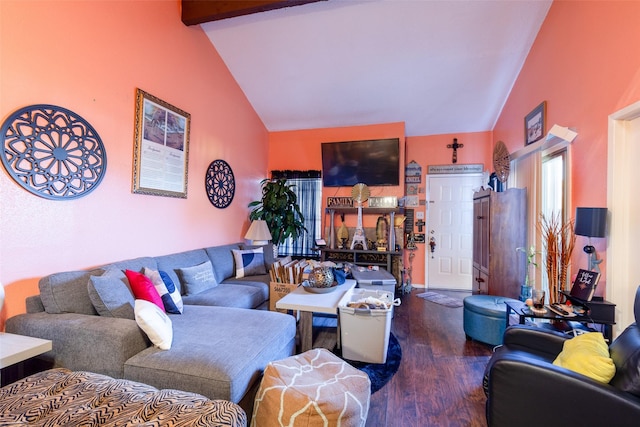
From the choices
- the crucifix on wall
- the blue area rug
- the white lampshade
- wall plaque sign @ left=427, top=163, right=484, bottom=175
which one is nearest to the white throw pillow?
the blue area rug

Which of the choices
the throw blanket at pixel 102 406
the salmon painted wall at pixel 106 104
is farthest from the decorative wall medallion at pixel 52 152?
the throw blanket at pixel 102 406

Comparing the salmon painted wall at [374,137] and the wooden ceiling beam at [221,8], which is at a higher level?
the wooden ceiling beam at [221,8]

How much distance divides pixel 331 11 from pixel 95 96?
2478mm

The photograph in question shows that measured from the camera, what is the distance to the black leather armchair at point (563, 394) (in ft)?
3.58

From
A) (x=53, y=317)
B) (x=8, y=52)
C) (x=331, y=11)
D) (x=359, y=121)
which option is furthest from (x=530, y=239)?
(x=8, y=52)

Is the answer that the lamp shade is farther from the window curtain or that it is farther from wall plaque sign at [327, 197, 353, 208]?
the window curtain

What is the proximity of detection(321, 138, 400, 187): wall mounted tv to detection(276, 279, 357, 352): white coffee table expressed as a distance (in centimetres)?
254

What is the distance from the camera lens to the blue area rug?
2.02 meters

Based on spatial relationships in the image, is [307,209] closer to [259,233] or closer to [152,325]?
[259,233]

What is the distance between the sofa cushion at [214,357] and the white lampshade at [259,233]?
78.1 inches

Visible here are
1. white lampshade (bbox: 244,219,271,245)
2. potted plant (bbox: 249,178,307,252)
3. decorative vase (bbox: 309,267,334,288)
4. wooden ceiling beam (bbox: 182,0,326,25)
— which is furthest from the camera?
potted plant (bbox: 249,178,307,252)

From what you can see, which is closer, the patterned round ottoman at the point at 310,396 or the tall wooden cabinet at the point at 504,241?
the patterned round ottoman at the point at 310,396

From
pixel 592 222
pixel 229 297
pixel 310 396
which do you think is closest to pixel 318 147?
pixel 229 297

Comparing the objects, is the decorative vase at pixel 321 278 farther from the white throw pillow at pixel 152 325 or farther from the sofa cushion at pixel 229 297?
the white throw pillow at pixel 152 325
